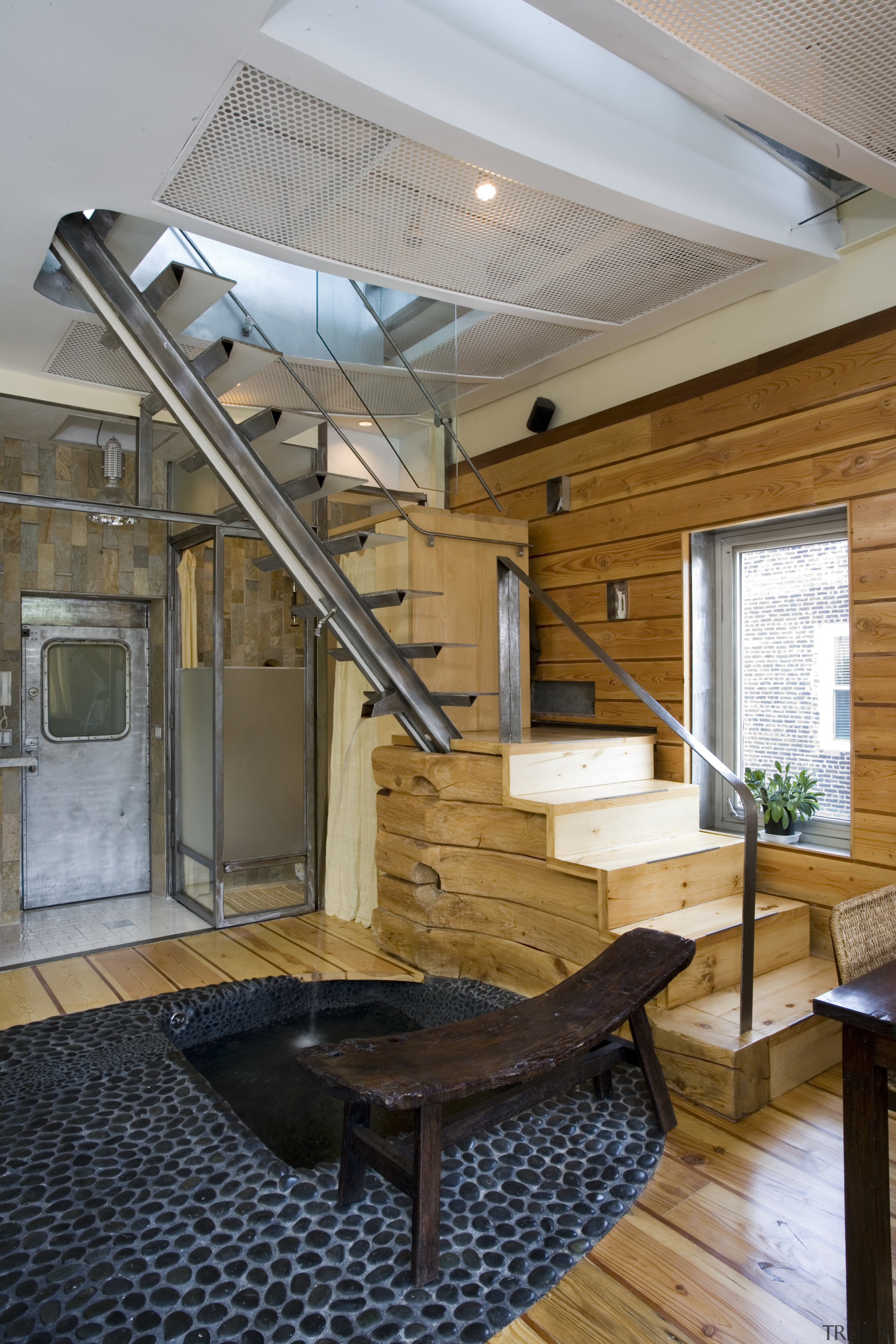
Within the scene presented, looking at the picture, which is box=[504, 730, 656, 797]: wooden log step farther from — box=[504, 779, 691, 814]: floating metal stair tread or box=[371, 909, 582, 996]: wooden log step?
box=[371, 909, 582, 996]: wooden log step

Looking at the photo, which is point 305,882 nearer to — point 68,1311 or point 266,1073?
point 266,1073

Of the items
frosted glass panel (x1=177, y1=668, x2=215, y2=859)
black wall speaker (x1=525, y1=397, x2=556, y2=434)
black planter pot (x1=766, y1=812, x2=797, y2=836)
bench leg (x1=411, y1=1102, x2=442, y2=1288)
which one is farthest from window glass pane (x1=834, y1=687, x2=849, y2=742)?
frosted glass panel (x1=177, y1=668, x2=215, y2=859)

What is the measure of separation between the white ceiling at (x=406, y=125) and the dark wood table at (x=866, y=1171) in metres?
2.42

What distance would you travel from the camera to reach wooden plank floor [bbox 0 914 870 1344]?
1.71 m

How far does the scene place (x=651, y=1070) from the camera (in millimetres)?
2451

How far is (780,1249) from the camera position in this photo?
195cm

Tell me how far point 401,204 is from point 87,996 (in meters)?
3.30

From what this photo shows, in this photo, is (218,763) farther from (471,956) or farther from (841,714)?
(841,714)

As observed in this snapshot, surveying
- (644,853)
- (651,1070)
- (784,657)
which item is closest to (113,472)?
(644,853)

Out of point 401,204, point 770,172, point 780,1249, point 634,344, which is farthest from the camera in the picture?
point 634,344

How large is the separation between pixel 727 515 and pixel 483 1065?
2753 mm

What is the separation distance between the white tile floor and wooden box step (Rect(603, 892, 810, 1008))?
8.89ft

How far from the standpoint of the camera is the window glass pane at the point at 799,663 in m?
3.61

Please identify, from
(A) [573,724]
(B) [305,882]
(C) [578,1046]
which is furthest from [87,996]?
(A) [573,724]
